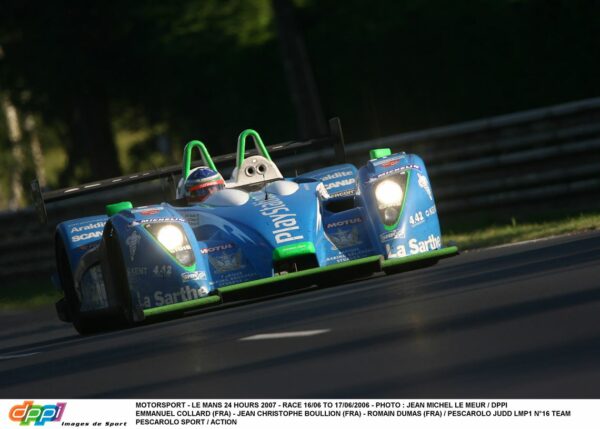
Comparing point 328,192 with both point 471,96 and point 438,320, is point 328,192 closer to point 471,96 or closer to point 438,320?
point 438,320

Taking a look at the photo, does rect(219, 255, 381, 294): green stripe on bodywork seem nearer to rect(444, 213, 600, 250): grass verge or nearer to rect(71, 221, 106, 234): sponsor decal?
rect(71, 221, 106, 234): sponsor decal

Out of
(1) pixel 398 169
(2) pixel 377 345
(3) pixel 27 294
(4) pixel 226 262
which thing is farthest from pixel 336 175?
(3) pixel 27 294

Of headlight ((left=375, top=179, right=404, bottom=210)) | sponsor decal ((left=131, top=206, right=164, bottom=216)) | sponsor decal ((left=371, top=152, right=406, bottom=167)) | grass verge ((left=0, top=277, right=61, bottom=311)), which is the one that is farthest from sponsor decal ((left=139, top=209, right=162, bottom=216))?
grass verge ((left=0, top=277, right=61, bottom=311))

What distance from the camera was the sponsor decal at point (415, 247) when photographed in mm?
9375

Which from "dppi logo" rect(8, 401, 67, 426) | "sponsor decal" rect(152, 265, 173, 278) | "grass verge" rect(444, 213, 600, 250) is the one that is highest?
"sponsor decal" rect(152, 265, 173, 278)

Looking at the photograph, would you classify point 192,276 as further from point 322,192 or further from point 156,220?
point 322,192

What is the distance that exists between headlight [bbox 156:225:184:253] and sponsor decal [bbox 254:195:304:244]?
1.93ft

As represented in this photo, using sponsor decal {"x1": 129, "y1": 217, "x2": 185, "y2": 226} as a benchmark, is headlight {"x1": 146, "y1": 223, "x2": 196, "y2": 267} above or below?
below

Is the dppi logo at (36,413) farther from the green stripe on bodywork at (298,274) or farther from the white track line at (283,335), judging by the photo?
the green stripe on bodywork at (298,274)

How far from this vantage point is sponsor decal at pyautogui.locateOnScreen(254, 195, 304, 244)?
9.07 meters

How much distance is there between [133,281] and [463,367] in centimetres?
384

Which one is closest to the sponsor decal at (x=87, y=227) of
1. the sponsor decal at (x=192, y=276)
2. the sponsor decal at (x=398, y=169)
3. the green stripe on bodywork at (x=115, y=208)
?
the green stripe on bodywork at (x=115, y=208)

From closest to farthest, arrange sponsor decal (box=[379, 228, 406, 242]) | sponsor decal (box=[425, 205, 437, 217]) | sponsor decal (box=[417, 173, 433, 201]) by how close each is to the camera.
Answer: sponsor decal (box=[379, 228, 406, 242]) → sponsor decal (box=[425, 205, 437, 217]) → sponsor decal (box=[417, 173, 433, 201])
